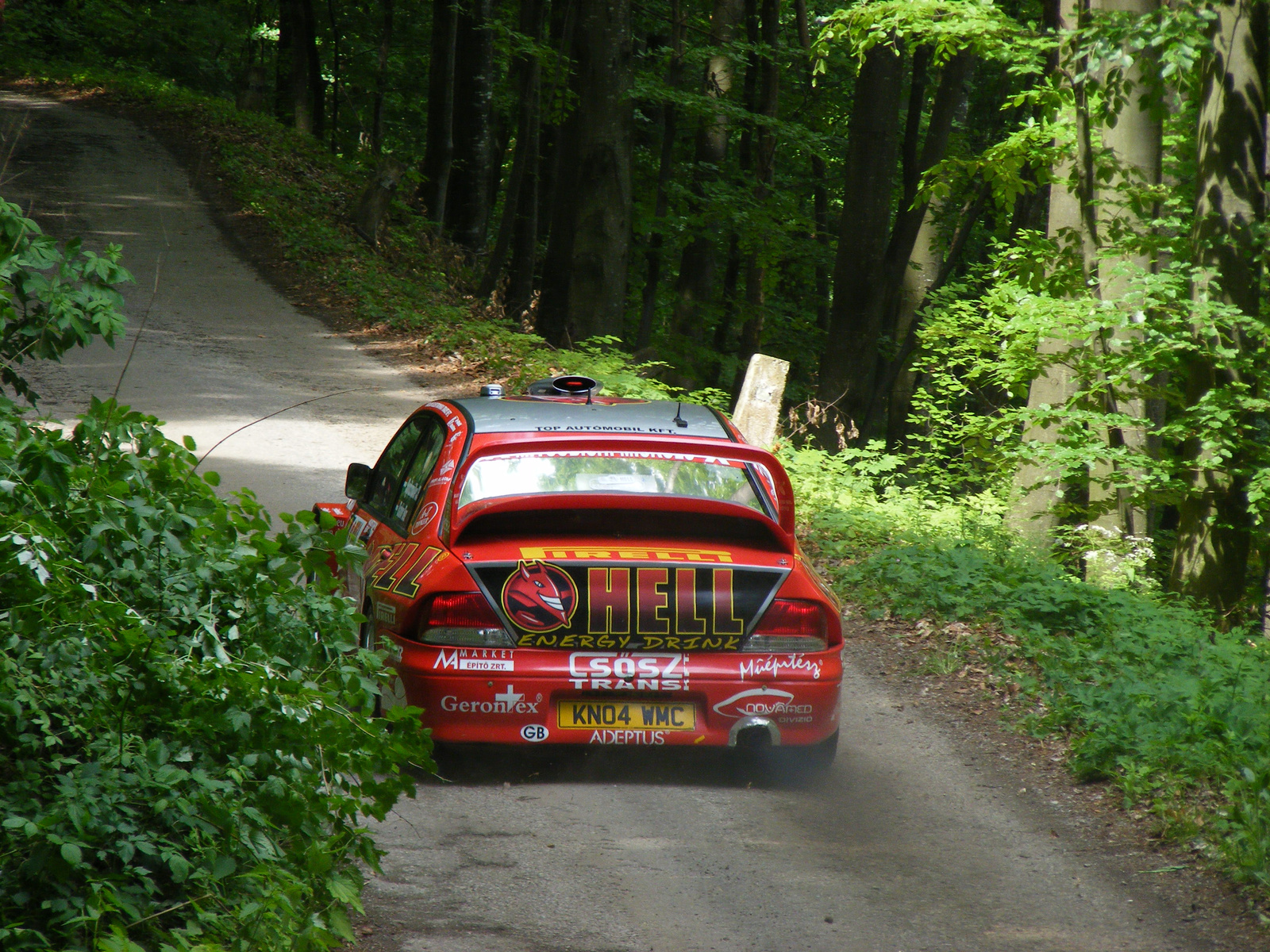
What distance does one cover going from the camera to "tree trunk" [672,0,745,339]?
20953 mm

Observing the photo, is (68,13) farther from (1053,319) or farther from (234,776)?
(234,776)

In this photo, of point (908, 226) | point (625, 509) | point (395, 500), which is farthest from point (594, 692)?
point (908, 226)

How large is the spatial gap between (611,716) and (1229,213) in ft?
25.0

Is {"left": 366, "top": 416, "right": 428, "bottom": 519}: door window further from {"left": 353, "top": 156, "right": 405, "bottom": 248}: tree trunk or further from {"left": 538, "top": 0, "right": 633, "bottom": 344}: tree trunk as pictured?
{"left": 353, "top": 156, "right": 405, "bottom": 248}: tree trunk

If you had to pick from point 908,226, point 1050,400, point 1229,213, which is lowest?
point 1050,400

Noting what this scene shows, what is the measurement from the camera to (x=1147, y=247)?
957cm

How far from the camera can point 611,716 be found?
16.4 feet

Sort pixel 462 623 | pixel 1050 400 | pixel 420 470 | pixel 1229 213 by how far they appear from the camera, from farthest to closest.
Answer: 1. pixel 1050 400
2. pixel 1229 213
3. pixel 420 470
4. pixel 462 623

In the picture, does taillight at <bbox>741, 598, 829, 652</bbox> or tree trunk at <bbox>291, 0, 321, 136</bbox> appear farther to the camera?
tree trunk at <bbox>291, 0, 321, 136</bbox>

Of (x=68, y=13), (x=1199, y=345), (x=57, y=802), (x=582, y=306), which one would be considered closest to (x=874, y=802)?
(x=57, y=802)

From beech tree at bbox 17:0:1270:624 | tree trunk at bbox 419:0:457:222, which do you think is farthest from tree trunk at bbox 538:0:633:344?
tree trunk at bbox 419:0:457:222

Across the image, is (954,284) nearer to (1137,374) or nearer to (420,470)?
(1137,374)

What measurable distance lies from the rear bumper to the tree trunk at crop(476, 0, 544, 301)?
55.7 feet

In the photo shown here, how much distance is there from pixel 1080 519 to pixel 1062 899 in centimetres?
700
